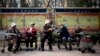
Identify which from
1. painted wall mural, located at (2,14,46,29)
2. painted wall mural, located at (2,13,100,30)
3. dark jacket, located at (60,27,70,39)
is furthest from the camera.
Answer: painted wall mural, located at (2,13,100,30)

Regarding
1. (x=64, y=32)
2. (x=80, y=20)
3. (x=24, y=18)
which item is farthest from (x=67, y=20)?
(x=64, y=32)

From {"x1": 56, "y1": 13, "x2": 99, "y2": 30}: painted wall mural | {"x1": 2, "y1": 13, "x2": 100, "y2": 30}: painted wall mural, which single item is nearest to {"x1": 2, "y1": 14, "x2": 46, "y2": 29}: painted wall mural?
{"x1": 2, "y1": 13, "x2": 100, "y2": 30}: painted wall mural

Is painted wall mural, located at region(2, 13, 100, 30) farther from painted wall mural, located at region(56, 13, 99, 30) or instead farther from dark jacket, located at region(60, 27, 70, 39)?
dark jacket, located at region(60, 27, 70, 39)

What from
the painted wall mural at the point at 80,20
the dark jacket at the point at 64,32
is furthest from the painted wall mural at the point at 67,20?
the dark jacket at the point at 64,32

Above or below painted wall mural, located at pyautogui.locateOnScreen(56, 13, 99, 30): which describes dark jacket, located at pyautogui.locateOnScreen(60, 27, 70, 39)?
above

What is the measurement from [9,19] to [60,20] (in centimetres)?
430

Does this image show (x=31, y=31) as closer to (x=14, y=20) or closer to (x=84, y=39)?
(x=84, y=39)

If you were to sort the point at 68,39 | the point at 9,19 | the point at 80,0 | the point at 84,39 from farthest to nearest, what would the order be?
the point at 80,0 → the point at 9,19 → the point at 68,39 → the point at 84,39

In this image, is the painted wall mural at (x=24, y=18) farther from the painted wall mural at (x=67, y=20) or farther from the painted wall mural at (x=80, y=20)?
the painted wall mural at (x=80, y=20)

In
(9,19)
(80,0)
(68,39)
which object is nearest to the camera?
(68,39)

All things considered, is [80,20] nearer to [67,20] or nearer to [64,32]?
[67,20]

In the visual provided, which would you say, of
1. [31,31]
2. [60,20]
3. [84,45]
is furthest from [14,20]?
[84,45]

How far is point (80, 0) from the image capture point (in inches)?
1473

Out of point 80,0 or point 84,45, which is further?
point 80,0
